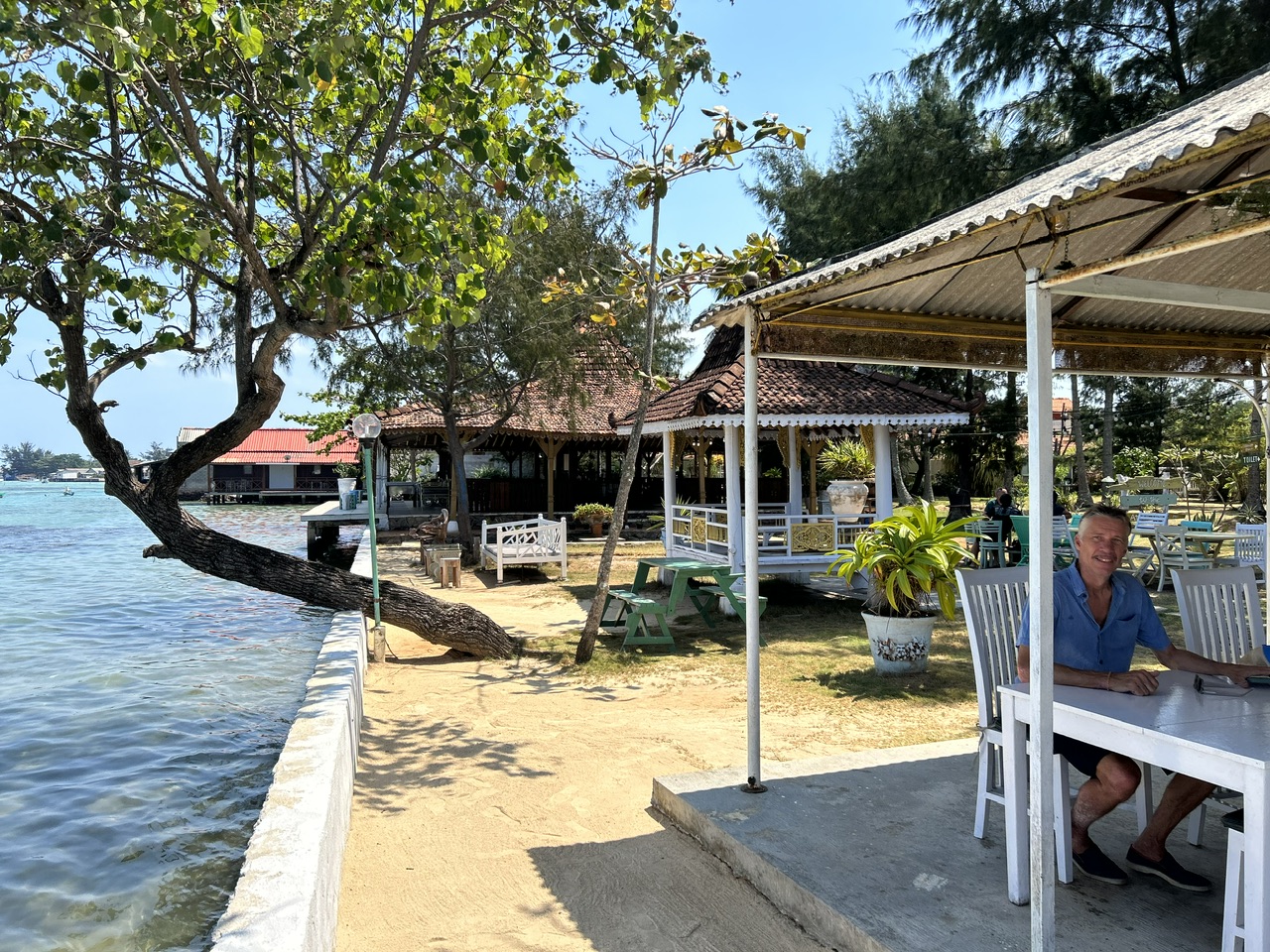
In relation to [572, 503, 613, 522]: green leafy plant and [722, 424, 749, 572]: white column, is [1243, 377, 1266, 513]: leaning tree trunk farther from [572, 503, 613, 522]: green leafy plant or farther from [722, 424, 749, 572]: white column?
[572, 503, 613, 522]: green leafy plant

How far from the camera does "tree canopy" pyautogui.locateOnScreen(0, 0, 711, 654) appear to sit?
237 inches

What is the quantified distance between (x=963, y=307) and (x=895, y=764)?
2.34m

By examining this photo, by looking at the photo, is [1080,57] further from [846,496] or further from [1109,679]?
[1109,679]

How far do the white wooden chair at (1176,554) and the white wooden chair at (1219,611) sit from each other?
7352mm

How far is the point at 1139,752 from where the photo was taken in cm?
265

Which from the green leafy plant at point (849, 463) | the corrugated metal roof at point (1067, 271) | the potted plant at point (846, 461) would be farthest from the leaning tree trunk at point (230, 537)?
the green leafy plant at point (849, 463)

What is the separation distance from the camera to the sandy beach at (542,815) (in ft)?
11.2

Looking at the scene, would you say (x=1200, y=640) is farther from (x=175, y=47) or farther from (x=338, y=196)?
(x=338, y=196)

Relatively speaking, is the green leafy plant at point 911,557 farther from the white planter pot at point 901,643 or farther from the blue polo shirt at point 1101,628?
the blue polo shirt at point 1101,628

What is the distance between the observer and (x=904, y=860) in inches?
135

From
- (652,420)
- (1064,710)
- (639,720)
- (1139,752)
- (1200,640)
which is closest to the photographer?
(1139,752)

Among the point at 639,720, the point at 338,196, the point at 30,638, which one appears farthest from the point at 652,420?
the point at 30,638

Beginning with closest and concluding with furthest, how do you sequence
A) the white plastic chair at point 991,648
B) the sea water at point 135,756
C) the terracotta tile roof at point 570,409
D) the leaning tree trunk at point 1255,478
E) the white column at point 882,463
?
the white plastic chair at point 991,648, the sea water at point 135,756, the white column at point 882,463, the terracotta tile roof at point 570,409, the leaning tree trunk at point 1255,478

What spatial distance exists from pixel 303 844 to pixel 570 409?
14.8m
